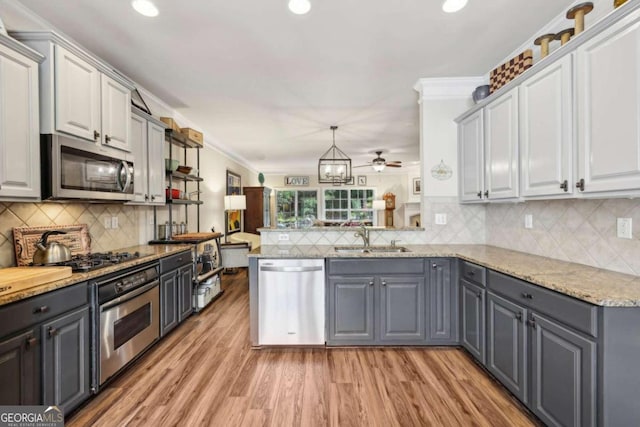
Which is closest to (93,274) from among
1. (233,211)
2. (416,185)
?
(233,211)

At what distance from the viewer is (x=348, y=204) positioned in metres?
9.91

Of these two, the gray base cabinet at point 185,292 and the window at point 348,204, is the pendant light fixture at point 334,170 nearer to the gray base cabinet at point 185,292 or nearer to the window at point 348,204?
the gray base cabinet at point 185,292

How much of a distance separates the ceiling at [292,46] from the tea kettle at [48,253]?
1.46 m

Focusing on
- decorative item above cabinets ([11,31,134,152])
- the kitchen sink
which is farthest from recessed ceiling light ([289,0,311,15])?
the kitchen sink

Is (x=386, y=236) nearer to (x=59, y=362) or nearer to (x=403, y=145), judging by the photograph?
(x=59, y=362)

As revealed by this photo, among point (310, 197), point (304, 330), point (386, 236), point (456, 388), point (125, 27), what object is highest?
point (125, 27)

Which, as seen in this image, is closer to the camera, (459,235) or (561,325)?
(561,325)

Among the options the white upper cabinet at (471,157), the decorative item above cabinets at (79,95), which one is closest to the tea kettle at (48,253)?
the decorative item above cabinets at (79,95)

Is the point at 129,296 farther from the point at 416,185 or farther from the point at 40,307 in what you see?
the point at 416,185

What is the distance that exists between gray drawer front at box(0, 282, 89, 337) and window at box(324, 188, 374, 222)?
821cm

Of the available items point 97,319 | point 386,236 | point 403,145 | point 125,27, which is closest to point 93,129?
point 125,27

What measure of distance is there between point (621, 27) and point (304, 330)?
9.27 feet

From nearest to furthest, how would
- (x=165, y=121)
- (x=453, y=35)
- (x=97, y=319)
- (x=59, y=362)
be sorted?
(x=59, y=362) < (x=97, y=319) < (x=453, y=35) < (x=165, y=121)

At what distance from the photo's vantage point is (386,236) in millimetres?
3195
